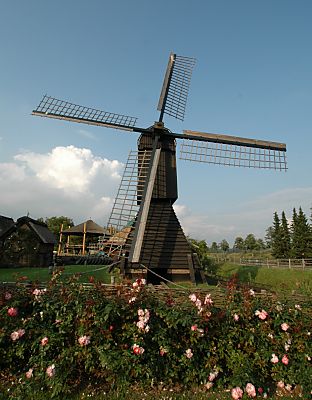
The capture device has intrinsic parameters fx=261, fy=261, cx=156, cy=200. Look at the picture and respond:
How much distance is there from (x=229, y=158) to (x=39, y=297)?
10510mm

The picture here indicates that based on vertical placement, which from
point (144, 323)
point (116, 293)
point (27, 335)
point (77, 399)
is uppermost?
point (116, 293)

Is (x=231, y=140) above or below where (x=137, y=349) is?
above

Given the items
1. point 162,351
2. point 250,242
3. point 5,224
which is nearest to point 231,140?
point 162,351

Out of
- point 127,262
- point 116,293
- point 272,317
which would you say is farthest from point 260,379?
point 127,262

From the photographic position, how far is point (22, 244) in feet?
51.9

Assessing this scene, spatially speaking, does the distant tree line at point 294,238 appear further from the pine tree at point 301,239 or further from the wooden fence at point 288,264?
the wooden fence at point 288,264

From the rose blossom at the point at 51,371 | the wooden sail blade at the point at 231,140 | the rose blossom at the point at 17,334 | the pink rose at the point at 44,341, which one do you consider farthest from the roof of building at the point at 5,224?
the rose blossom at the point at 51,371

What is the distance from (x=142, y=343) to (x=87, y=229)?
996 inches

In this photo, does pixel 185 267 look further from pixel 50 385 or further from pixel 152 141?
pixel 50 385

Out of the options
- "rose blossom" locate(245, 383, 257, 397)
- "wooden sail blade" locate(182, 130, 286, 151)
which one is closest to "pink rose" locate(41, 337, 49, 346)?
"rose blossom" locate(245, 383, 257, 397)

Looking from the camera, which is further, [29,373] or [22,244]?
[22,244]

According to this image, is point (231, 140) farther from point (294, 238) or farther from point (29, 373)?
point (294, 238)

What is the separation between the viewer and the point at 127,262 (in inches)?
364

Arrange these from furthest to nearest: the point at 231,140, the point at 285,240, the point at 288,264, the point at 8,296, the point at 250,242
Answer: the point at 250,242 < the point at 285,240 < the point at 288,264 < the point at 231,140 < the point at 8,296
